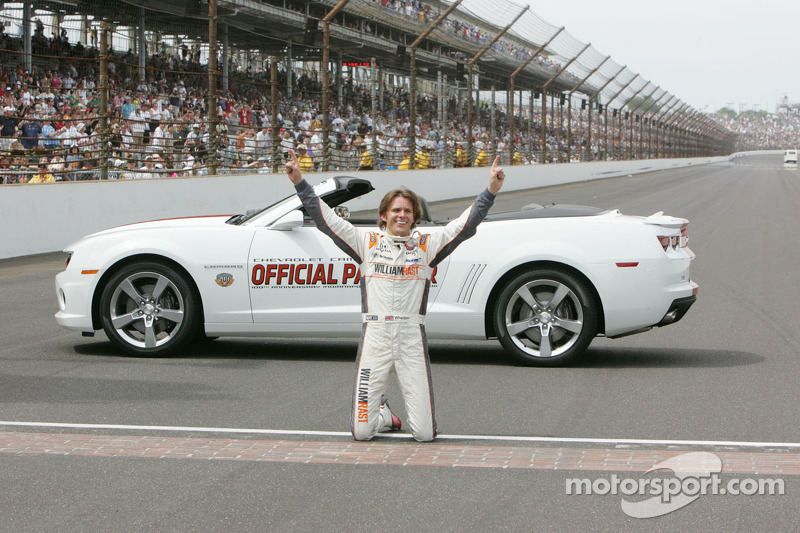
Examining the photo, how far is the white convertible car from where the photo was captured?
25.0ft

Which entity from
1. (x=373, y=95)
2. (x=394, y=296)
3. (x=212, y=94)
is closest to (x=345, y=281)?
(x=394, y=296)

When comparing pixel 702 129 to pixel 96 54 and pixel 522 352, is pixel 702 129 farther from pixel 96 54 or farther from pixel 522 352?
pixel 522 352

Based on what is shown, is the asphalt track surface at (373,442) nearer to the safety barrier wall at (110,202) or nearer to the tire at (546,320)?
Result: the tire at (546,320)

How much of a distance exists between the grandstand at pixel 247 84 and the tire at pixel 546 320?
9707 mm

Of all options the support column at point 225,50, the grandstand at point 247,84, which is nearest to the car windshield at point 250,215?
the grandstand at point 247,84

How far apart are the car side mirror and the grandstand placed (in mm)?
8412

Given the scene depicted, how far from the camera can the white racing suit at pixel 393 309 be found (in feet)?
18.1

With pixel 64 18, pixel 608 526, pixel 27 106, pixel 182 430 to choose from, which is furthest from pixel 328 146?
pixel 608 526

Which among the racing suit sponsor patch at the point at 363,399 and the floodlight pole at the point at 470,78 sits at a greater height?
the floodlight pole at the point at 470,78

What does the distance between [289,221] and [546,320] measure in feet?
6.35

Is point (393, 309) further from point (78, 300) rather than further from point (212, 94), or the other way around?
point (212, 94)

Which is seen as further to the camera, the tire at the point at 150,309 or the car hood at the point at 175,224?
the car hood at the point at 175,224

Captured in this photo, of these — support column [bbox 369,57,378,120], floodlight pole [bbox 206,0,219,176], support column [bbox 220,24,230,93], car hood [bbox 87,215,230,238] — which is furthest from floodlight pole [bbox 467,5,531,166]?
car hood [bbox 87,215,230,238]

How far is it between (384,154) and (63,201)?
1526cm
